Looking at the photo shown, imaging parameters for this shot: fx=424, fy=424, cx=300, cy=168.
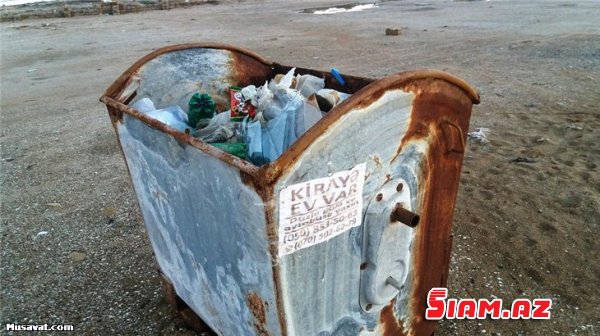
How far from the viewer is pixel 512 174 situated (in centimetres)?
358

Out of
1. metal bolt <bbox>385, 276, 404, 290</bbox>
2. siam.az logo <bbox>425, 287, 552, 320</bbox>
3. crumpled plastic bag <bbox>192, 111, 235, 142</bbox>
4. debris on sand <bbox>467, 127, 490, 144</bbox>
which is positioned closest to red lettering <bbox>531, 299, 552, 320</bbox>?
siam.az logo <bbox>425, 287, 552, 320</bbox>

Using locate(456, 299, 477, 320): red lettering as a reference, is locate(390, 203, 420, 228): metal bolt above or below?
above

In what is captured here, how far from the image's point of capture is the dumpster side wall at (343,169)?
1220 millimetres

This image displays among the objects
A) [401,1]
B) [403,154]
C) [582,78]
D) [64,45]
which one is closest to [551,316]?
[403,154]

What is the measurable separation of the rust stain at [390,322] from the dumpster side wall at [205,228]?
527 millimetres

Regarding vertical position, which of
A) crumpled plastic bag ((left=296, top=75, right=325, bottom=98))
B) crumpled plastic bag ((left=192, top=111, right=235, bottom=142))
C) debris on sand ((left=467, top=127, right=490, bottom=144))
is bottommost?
debris on sand ((left=467, top=127, right=490, bottom=144))

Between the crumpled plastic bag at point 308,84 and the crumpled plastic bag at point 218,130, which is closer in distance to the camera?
the crumpled plastic bag at point 218,130

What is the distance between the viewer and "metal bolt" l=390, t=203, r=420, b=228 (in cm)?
144

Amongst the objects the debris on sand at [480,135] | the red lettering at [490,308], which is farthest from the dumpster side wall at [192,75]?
the debris on sand at [480,135]

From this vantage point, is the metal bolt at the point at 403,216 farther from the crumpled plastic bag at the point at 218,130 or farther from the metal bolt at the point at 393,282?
the crumpled plastic bag at the point at 218,130

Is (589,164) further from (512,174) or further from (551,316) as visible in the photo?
(551,316)

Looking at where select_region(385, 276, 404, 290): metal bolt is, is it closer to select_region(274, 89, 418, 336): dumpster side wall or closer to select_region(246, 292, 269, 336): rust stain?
select_region(274, 89, 418, 336): dumpster side wall

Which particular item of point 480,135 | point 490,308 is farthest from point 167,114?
point 480,135

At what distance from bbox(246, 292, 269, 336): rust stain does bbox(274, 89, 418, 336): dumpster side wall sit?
104 mm
